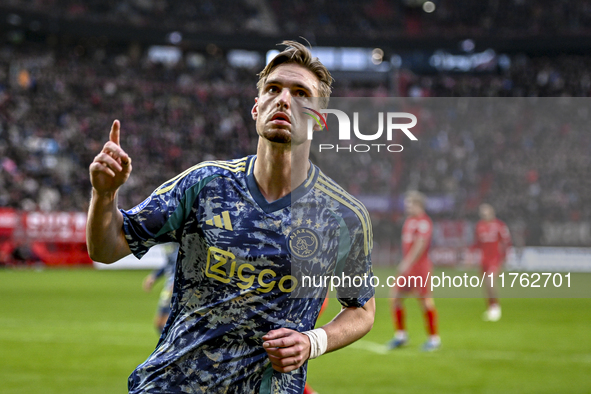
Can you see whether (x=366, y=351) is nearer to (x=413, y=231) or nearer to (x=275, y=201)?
(x=413, y=231)

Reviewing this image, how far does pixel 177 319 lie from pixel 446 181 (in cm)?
176

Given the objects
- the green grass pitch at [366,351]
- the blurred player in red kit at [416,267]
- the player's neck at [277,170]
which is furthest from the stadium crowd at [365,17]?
the player's neck at [277,170]

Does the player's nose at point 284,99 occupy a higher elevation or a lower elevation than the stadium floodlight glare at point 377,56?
lower

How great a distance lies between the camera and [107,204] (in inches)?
107

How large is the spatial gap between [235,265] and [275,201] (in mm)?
330

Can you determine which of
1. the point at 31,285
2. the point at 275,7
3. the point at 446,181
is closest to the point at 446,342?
the point at 446,181

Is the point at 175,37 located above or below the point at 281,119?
above

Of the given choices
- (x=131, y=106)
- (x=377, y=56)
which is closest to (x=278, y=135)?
(x=131, y=106)

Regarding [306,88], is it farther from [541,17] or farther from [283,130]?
[541,17]

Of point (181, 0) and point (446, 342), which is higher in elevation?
point (181, 0)

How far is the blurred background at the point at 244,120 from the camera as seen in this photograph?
4352mm

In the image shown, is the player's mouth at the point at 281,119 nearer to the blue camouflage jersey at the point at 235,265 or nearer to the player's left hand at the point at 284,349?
the blue camouflage jersey at the point at 235,265

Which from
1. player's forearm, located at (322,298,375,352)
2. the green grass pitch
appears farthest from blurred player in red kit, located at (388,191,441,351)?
player's forearm, located at (322,298,375,352)

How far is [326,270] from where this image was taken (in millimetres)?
3127
